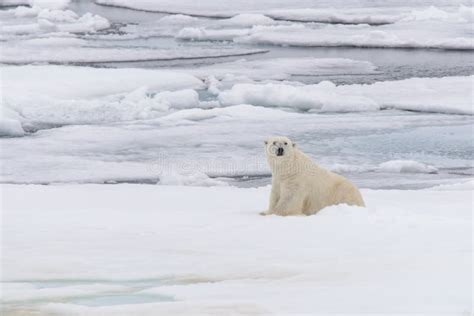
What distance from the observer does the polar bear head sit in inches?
178

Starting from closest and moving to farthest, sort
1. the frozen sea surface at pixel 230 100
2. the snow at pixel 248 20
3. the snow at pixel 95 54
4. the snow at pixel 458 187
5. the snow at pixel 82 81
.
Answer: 1. the snow at pixel 458 187
2. the frozen sea surface at pixel 230 100
3. the snow at pixel 82 81
4. the snow at pixel 95 54
5. the snow at pixel 248 20

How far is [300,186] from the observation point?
452 centimetres

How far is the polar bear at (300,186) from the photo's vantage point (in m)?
4.51

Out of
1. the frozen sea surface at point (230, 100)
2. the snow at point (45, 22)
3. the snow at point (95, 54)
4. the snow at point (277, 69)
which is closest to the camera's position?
the frozen sea surface at point (230, 100)

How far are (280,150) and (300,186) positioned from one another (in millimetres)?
180

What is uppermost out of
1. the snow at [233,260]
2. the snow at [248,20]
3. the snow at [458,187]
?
the snow at [233,260]

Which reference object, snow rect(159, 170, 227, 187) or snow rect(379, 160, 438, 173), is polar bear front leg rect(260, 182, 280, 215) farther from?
snow rect(379, 160, 438, 173)

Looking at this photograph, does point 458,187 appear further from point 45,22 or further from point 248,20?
point 45,22

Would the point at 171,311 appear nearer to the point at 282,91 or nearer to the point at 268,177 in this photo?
the point at 268,177

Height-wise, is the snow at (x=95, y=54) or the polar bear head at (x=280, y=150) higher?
the polar bear head at (x=280, y=150)

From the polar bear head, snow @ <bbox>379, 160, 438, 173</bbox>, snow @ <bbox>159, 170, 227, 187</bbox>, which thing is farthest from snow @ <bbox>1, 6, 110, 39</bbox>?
the polar bear head

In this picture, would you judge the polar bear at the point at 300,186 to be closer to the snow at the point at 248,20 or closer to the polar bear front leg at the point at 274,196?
the polar bear front leg at the point at 274,196

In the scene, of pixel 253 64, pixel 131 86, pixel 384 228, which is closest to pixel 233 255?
pixel 384 228

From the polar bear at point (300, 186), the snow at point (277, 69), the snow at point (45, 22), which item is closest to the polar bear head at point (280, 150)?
the polar bear at point (300, 186)
